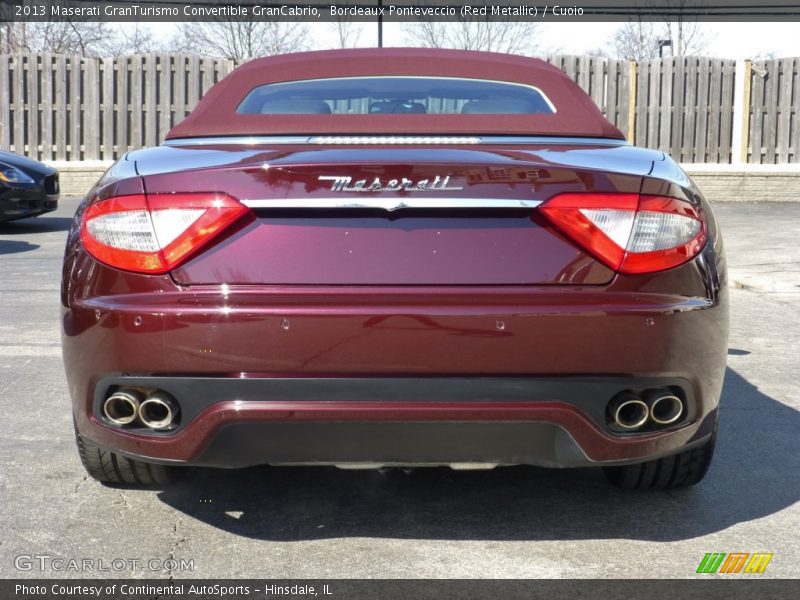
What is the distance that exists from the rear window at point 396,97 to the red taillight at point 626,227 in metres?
1.06

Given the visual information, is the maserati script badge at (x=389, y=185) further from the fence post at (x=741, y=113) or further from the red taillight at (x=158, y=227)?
the fence post at (x=741, y=113)

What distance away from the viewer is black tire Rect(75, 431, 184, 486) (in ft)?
11.7

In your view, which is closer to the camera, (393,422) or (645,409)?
(393,422)

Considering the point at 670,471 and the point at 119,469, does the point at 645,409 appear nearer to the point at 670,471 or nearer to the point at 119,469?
the point at 670,471

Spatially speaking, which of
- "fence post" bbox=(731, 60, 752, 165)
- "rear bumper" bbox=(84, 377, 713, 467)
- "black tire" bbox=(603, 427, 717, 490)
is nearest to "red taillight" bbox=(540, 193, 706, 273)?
"rear bumper" bbox=(84, 377, 713, 467)

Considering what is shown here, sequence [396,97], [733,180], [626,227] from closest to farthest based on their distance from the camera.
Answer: [626,227] < [396,97] < [733,180]

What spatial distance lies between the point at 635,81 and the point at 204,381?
1857cm

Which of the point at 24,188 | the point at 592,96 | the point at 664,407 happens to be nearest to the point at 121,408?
the point at 664,407

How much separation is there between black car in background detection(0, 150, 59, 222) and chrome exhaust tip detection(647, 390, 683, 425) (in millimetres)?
11122

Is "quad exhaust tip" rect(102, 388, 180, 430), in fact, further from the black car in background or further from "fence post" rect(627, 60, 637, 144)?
"fence post" rect(627, 60, 637, 144)

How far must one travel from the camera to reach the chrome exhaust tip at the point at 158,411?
9.87ft

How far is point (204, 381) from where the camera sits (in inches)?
115

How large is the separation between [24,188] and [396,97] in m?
9.83

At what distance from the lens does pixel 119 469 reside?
11.8 feet
